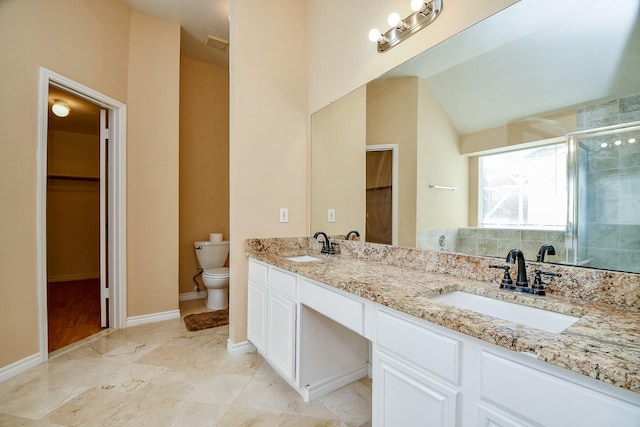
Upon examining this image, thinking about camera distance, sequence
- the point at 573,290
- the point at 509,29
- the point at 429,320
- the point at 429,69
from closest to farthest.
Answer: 1. the point at 429,320
2. the point at 573,290
3. the point at 509,29
4. the point at 429,69

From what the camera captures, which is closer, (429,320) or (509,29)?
(429,320)

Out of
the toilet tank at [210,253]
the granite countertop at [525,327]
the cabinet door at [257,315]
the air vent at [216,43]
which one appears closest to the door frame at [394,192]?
the granite countertop at [525,327]

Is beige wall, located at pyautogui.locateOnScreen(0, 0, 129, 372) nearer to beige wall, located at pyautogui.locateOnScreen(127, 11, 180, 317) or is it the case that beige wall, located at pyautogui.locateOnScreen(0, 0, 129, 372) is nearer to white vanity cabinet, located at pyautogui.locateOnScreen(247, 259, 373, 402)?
beige wall, located at pyautogui.locateOnScreen(127, 11, 180, 317)

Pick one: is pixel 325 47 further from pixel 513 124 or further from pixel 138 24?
pixel 138 24

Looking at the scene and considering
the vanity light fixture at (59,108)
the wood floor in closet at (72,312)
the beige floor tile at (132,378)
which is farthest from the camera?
the vanity light fixture at (59,108)

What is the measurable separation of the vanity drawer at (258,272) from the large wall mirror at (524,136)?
0.90 meters

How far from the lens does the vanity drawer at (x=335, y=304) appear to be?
1.22m

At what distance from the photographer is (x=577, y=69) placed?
1.07 m

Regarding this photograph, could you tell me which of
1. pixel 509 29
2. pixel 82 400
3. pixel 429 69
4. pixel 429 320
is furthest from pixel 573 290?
pixel 82 400

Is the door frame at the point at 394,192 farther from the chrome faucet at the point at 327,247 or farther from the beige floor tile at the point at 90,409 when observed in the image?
the beige floor tile at the point at 90,409

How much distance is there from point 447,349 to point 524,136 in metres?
0.92

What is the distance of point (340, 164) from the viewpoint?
7.38 ft

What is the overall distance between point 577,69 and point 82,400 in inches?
114

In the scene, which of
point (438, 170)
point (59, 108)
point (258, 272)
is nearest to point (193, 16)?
point (59, 108)
